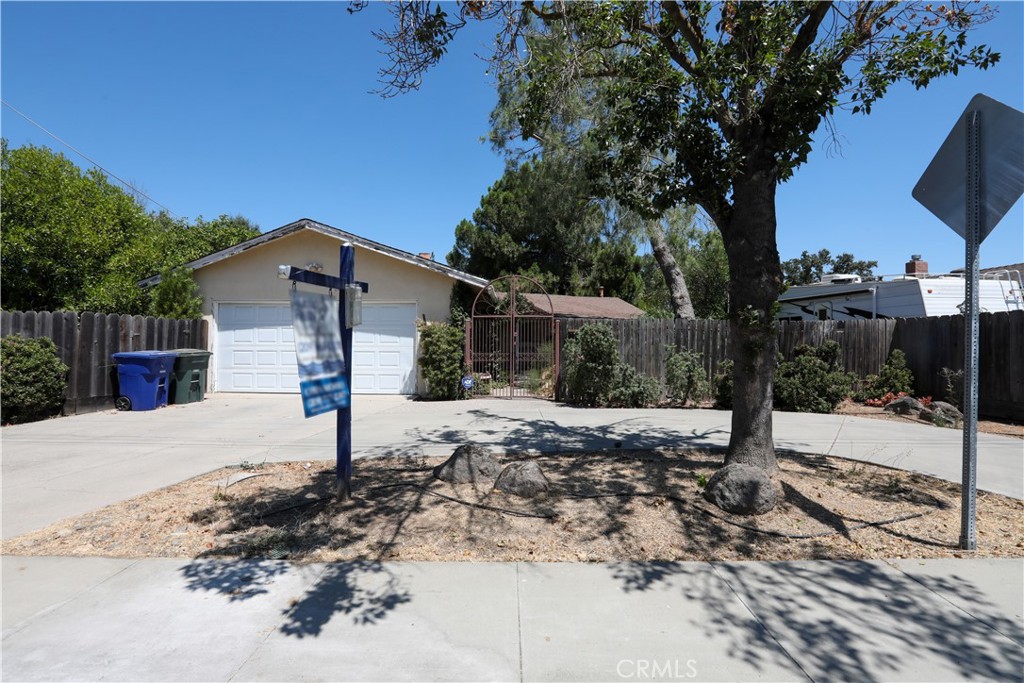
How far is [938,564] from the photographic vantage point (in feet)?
13.4

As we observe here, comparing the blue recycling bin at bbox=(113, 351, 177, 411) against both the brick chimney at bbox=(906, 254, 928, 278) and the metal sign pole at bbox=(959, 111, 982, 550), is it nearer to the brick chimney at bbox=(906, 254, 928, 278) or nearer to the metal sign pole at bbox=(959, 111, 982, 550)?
the metal sign pole at bbox=(959, 111, 982, 550)

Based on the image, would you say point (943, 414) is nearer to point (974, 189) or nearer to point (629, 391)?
point (629, 391)

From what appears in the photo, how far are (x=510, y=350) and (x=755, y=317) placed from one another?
9.92 metres

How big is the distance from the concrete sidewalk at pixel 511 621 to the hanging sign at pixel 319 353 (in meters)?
1.22

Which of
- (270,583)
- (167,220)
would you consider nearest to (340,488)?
(270,583)

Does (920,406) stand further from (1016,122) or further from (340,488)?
(340,488)

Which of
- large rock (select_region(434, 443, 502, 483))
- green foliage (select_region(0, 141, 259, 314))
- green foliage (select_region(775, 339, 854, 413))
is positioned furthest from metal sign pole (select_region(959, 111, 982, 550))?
green foliage (select_region(0, 141, 259, 314))

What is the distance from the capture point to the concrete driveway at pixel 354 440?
6035mm

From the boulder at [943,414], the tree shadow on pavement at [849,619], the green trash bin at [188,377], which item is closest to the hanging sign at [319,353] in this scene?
the tree shadow on pavement at [849,619]

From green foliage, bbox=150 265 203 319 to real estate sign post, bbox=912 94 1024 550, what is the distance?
1565 centimetres

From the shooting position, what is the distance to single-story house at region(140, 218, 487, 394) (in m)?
15.1

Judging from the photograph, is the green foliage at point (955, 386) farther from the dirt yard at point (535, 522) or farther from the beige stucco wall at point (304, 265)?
the beige stucco wall at point (304, 265)

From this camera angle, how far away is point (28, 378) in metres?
9.63
